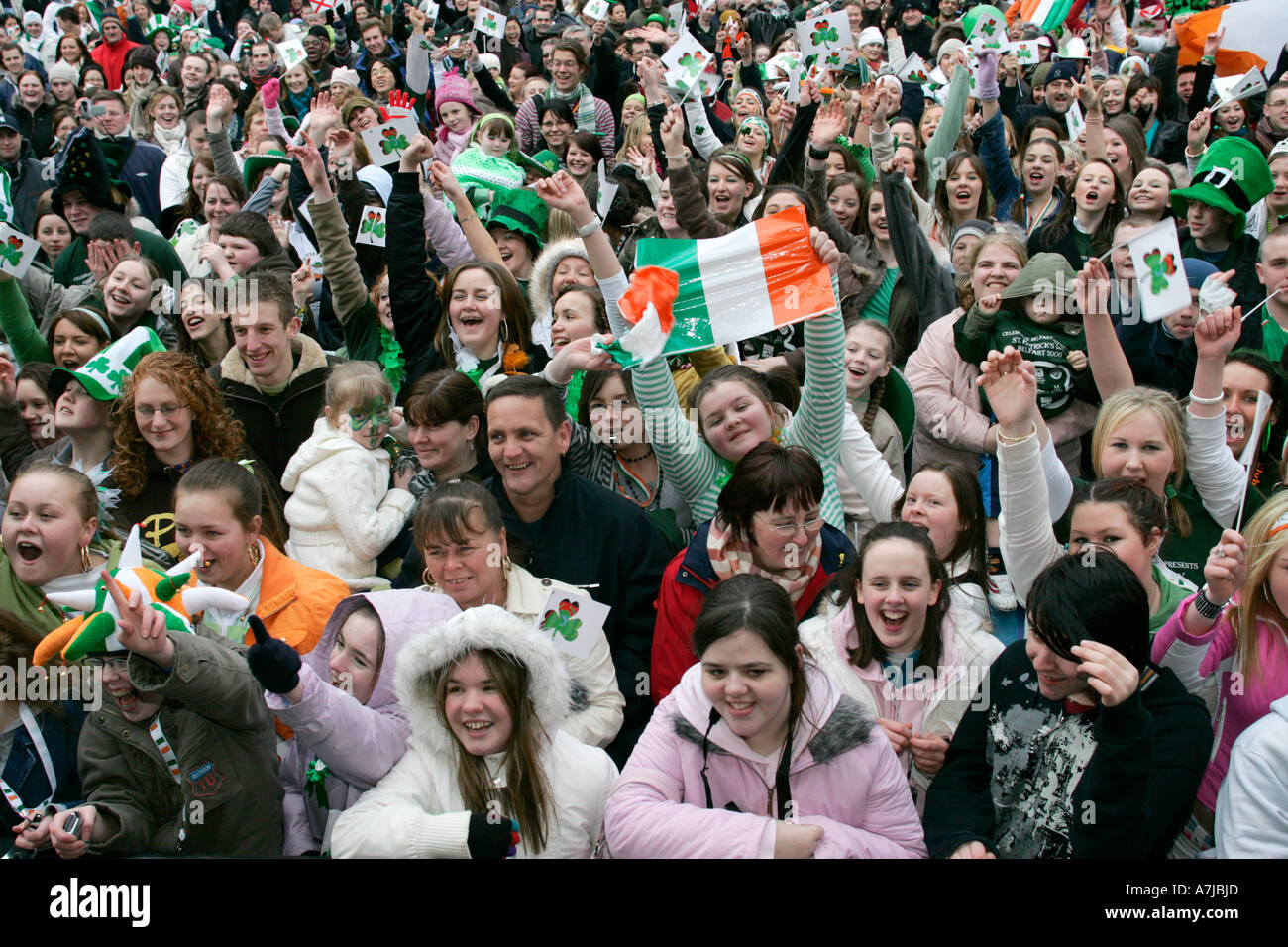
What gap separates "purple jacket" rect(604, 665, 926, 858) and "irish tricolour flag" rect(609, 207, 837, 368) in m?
1.43

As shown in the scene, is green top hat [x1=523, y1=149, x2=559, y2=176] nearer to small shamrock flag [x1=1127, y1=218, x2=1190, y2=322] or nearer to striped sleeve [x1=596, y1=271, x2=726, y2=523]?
striped sleeve [x1=596, y1=271, x2=726, y2=523]

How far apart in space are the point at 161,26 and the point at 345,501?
11894 mm

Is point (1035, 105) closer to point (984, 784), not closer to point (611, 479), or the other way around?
point (611, 479)

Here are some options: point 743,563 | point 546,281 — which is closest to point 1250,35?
point 546,281

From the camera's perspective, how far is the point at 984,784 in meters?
2.98

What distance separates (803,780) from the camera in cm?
295

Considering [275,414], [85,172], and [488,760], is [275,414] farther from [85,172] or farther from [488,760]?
[85,172]

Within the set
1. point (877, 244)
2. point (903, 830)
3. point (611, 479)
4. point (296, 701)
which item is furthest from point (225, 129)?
point (903, 830)

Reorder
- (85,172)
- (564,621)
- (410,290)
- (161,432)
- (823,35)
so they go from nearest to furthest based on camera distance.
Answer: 1. (564,621)
2. (161,432)
3. (410,290)
4. (85,172)
5. (823,35)

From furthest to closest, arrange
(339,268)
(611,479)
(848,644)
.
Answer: (339,268) → (611,479) → (848,644)

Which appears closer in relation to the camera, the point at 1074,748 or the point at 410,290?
the point at 1074,748

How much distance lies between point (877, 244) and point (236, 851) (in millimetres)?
5088

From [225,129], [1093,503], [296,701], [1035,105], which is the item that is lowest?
[296,701]

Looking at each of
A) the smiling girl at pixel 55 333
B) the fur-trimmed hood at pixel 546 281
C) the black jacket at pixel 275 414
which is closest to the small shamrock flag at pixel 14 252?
the smiling girl at pixel 55 333
